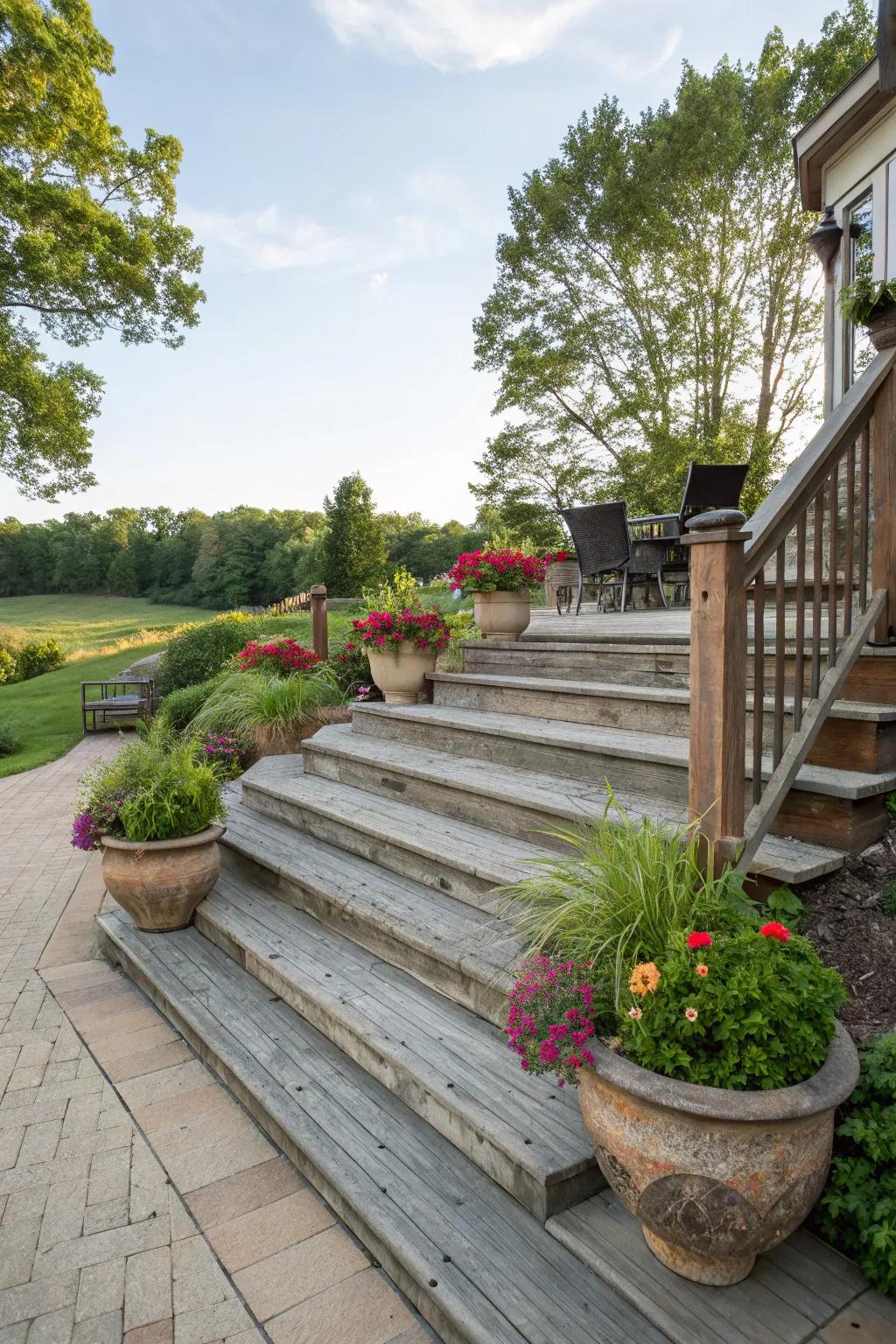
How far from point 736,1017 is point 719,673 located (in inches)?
31.3

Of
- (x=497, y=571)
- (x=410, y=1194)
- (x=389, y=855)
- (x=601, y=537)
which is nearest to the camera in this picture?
(x=410, y=1194)

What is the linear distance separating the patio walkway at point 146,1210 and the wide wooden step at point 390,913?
645 millimetres

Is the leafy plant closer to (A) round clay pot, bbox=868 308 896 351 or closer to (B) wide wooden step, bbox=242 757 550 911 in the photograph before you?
(A) round clay pot, bbox=868 308 896 351

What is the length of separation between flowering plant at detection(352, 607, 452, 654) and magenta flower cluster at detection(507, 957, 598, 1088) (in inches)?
110

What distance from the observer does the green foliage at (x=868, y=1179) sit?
132 cm

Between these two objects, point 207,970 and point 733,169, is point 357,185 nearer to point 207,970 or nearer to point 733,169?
point 207,970

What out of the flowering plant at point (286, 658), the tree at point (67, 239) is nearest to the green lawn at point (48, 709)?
the tree at point (67, 239)

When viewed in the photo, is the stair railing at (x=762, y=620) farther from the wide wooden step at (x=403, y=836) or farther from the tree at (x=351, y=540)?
the tree at (x=351, y=540)

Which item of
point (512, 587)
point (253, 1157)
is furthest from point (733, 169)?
point (253, 1157)

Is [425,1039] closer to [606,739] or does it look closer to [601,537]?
[606,739]

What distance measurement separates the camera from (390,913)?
2516 mm

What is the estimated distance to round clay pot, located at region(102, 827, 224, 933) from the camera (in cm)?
312

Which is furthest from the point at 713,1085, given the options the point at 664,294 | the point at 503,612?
the point at 664,294

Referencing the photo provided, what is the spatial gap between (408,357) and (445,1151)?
11.7 meters
